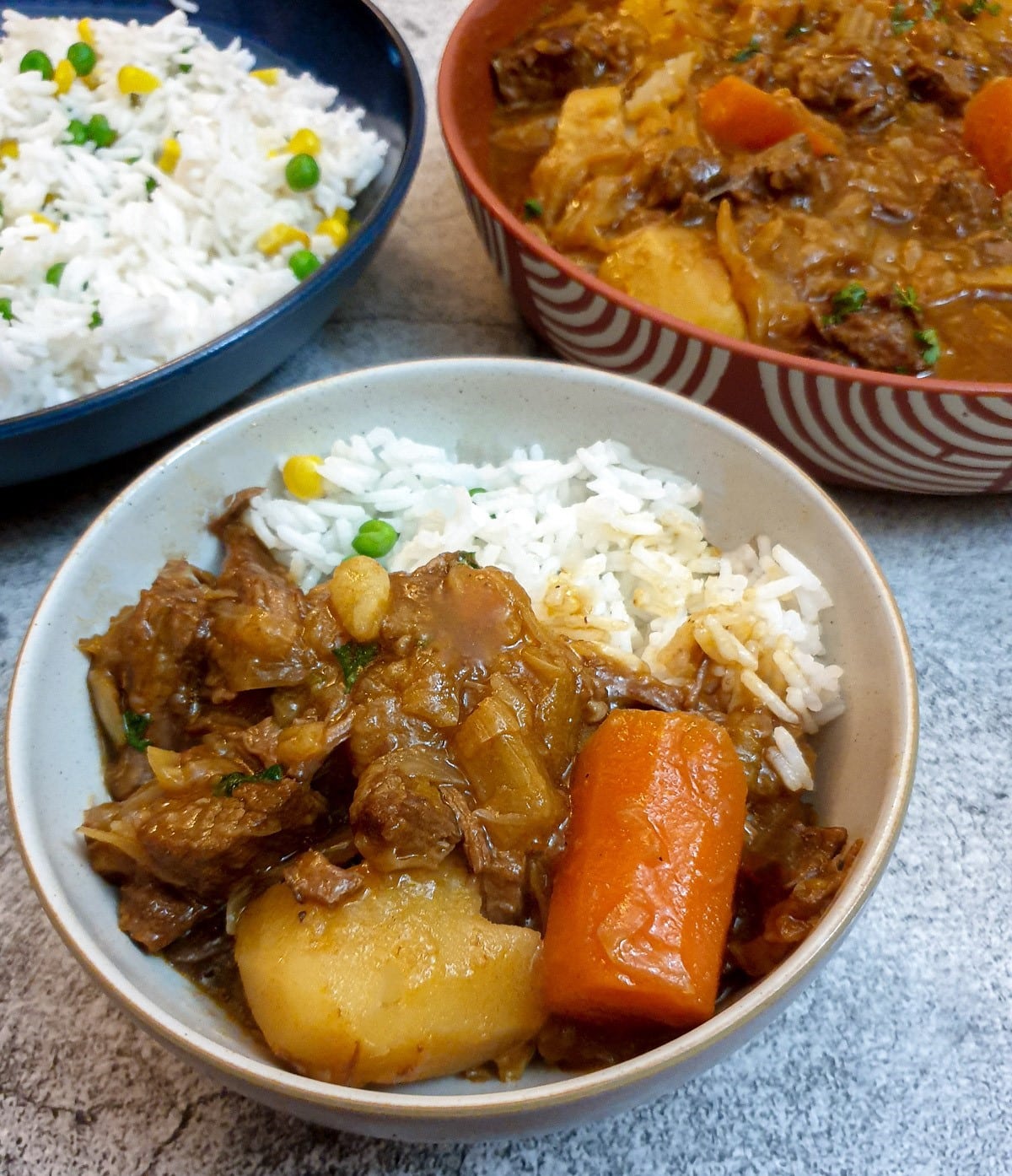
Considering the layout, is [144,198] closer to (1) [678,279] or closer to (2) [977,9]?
(1) [678,279]

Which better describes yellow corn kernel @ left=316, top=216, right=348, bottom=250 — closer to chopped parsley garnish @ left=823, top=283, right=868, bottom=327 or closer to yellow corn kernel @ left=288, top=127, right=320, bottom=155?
yellow corn kernel @ left=288, top=127, right=320, bottom=155

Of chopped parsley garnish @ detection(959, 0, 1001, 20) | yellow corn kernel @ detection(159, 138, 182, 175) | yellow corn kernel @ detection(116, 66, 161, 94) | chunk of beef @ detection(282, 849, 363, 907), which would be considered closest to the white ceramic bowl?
chunk of beef @ detection(282, 849, 363, 907)

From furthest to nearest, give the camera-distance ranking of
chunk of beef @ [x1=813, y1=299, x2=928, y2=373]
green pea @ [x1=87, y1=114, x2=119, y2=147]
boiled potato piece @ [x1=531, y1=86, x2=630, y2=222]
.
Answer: green pea @ [x1=87, y1=114, x2=119, y2=147]
boiled potato piece @ [x1=531, y1=86, x2=630, y2=222]
chunk of beef @ [x1=813, y1=299, x2=928, y2=373]

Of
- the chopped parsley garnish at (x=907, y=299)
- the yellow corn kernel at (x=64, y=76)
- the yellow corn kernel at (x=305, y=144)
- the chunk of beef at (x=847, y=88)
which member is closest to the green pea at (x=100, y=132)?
the yellow corn kernel at (x=64, y=76)

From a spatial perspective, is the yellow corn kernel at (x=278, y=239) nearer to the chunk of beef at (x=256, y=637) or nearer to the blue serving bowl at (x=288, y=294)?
the blue serving bowl at (x=288, y=294)

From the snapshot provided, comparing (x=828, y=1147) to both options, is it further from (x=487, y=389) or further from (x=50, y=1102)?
(x=487, y=389)

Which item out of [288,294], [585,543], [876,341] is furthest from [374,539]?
[876,341]

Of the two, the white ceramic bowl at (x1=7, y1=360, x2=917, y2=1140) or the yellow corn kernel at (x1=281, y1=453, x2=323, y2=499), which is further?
the yellow corn kernel at (x1=281, y1=453, x2=323, y2=499)
